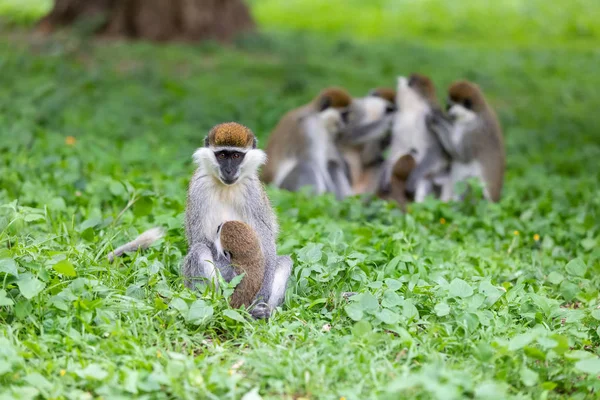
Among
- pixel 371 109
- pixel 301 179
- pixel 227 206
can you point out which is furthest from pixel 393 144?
pixel 227 206

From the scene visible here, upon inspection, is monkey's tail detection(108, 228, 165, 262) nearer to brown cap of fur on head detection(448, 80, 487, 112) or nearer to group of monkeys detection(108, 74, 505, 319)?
group of monkeys detection(108, 74, 505, 319)

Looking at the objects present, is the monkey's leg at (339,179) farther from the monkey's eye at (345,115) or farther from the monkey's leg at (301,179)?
the monkey's eye at (345,115)

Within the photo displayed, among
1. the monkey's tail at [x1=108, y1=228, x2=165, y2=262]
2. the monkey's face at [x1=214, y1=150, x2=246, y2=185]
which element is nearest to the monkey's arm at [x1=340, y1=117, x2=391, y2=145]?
the monkey's tail at [x1=108, y1=228, x2=165, y2=262]

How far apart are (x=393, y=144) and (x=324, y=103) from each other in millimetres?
947

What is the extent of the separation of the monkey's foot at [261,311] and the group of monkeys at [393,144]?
4.09 meters

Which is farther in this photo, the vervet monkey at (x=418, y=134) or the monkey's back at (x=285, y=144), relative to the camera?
the monkey's back at (x=285, y=144)

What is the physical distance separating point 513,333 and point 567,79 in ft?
37.2

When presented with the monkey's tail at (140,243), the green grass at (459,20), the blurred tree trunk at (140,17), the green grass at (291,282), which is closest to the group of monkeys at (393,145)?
the green grass at (291,282)

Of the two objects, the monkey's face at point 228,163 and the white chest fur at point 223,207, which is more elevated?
the monkey's face at point 228,163

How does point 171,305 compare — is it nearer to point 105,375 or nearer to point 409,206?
point 105,375

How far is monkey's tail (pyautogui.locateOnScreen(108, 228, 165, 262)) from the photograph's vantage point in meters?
5.52

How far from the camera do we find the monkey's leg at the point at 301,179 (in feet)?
29.9

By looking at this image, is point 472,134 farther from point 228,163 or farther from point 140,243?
point 140,243

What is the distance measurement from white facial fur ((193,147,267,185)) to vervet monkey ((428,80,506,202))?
4208 mm
